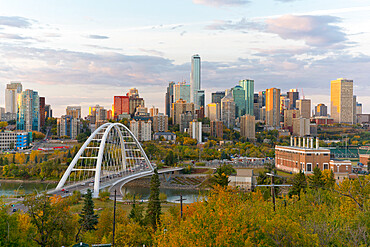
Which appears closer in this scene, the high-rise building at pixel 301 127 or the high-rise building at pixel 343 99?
the high-rise building at pixel 301 127

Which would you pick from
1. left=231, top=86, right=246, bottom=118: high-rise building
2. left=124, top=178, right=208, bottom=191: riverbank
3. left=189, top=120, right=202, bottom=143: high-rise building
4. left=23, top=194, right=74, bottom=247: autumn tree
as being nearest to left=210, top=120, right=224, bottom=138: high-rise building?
left=189, top=120, right=202, bottom=143: high-rise building

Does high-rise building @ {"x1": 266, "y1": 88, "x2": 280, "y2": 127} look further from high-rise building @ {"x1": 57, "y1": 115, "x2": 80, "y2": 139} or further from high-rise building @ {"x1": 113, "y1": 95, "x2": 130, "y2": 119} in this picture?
high-rise building @ {"x1": 57, "y1": 115, "x2": 80, "y2": 139}

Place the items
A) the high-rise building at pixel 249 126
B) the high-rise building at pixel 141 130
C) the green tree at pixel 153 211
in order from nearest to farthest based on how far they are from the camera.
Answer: the green tree at pixel 153 211, the high-rise building at pixel 141 130, the high-rise building at pixel 249 126

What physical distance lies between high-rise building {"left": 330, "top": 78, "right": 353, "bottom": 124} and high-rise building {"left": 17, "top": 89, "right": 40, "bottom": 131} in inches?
5454

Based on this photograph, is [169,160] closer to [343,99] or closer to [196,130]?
[196,130]

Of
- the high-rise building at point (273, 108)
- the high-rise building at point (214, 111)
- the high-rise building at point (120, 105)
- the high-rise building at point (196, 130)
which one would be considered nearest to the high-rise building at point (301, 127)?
the high-rise building at point (273, 108)

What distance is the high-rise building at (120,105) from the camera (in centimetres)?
15312

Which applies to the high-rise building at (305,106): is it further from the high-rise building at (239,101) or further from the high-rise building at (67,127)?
the high-rise building at (67,127)

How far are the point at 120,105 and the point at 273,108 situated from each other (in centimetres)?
6673

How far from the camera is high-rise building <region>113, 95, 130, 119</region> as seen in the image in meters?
153

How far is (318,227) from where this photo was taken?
499 inches

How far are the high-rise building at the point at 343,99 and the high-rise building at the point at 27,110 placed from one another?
138532 mm

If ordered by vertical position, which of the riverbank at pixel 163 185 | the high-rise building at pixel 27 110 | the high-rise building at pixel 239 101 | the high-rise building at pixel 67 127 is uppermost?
the high-rise building at pixel 239 101

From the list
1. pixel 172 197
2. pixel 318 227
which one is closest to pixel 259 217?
pixel 318 227
